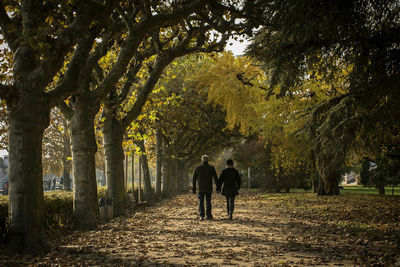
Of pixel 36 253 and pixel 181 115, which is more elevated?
pixel 181 115

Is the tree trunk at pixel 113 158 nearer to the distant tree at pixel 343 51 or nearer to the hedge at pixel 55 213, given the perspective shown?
the hedge at pixel 55 213

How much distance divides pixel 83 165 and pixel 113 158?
134 inches

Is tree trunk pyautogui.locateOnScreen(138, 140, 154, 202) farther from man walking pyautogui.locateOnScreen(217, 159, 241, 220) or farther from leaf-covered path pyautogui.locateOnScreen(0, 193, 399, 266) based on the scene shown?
leaf-covered path pyautogui.locateOnScreen(0, 193, 399, 266)

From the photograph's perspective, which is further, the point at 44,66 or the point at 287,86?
the point at 287,86

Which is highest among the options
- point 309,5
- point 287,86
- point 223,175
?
point 309,5

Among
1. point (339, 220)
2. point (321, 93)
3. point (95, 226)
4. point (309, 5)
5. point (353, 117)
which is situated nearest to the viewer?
point (309, 5)

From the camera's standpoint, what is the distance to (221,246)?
7.57m

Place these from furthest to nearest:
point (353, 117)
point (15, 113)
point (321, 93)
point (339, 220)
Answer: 1. point (321, 93)
2. point (339, 220)
3. point (353, 117)
4. point (15, 113)

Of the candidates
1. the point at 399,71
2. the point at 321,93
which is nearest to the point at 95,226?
the point at 399,71

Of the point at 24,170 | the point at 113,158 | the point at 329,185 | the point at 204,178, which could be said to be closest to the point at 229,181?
the point at 204,178

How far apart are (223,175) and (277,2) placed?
7.24 metres

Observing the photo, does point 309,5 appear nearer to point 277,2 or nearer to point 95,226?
point 277,2

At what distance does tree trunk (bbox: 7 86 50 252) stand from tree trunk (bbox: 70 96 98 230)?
3.14 metres

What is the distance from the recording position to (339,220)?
458 inches
